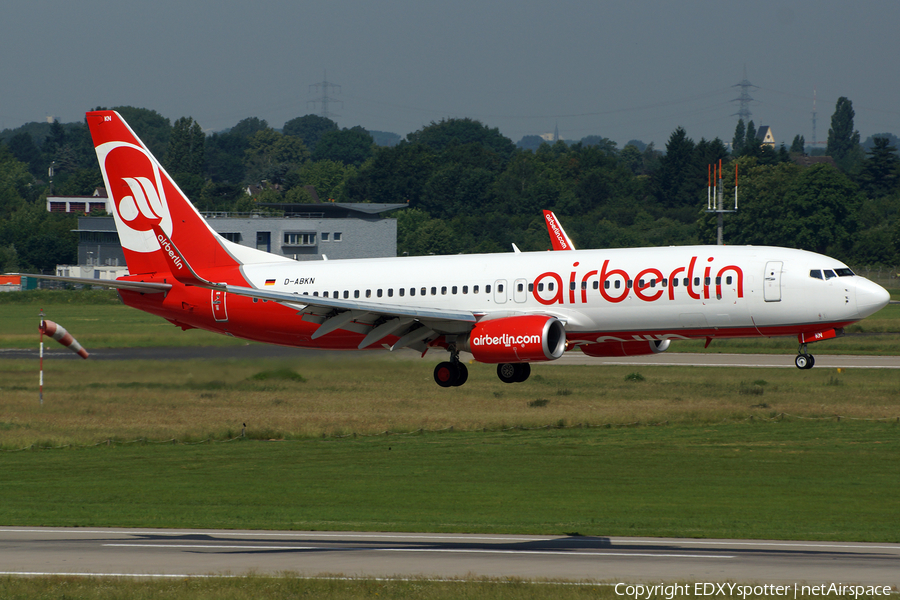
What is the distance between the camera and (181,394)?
319ft

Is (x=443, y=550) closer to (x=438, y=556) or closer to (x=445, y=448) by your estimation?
(x=438, y=556)

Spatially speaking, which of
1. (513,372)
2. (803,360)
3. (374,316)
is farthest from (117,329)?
(803,360)

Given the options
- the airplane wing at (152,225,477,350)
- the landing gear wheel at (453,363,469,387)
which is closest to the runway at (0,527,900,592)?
the landing gear wheel at (453,363,469,387)

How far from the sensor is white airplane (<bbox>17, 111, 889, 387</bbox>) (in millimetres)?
46844

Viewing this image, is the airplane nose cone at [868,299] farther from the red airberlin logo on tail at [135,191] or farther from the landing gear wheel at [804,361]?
the red airberlin logo on tail at [135,191]

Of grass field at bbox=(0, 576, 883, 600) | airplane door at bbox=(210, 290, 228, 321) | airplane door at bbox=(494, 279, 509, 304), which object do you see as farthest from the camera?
airplane door at bbox=(210, 290, 228, 321)

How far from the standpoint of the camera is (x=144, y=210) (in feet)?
187

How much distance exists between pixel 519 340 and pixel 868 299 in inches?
576

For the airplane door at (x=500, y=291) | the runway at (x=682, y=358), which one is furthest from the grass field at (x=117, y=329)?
the airplane door at (x=500, y=291)

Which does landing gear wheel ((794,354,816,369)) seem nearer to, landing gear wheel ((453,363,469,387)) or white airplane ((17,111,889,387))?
white airplane ((17,111,889,387))

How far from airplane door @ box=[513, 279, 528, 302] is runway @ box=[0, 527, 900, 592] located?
11.6 meters

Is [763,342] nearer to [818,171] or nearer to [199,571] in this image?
[818,171]

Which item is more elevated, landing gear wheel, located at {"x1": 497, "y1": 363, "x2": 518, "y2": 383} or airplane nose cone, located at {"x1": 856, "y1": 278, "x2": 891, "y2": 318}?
airplane nose cone, located at {"x1": 856, "y1": 278, "x2": 891, "y2": 318}

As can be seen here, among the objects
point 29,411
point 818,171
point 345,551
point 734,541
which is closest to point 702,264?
point 734,541
